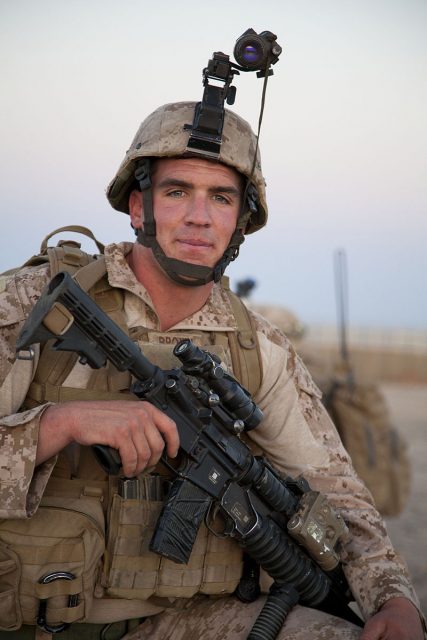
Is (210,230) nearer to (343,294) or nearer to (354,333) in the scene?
(343,294)

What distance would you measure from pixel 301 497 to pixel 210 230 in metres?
1.19

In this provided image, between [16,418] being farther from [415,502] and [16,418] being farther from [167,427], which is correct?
[415,502]

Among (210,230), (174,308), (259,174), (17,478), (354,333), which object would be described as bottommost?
(354,333)

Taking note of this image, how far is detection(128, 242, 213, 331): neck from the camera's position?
3629mm

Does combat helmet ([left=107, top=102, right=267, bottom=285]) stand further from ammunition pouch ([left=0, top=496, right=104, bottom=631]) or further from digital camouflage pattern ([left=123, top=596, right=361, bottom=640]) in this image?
digital camouflage pattern ([left=123, top=596, right=361, bottom=640])

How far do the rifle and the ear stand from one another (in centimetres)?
89

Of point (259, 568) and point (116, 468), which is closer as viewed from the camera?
point (116, 468)

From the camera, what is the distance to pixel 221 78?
356cm

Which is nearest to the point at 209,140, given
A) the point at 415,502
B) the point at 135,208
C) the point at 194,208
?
the point at 194,208

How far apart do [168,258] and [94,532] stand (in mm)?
1166

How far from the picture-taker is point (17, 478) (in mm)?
2914

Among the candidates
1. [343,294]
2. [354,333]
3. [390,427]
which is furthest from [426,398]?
[354,333]

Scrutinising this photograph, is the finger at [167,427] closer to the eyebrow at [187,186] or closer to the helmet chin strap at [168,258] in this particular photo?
the helmet chin strap at [168,258]

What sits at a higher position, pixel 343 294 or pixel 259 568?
pixel 343 294
